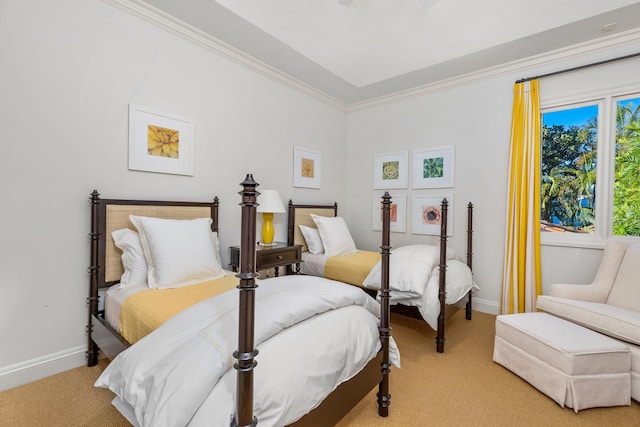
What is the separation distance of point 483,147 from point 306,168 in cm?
219

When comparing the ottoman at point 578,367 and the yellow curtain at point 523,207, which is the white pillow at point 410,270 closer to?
the ottoman at point 578,367

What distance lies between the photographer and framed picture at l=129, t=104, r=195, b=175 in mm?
2457

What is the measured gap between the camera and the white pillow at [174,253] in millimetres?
2104

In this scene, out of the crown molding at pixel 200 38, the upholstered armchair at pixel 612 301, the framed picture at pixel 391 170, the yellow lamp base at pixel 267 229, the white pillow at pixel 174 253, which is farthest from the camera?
the framed picture at pixel 391 170

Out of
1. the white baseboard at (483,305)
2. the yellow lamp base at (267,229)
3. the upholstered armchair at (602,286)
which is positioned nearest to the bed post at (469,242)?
the white baseboard at (483,305)

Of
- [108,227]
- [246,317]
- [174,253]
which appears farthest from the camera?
[108,227]

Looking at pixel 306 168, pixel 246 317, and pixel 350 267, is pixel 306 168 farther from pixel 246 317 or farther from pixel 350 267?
pixel 246 317

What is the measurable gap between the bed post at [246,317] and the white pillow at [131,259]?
163 cm

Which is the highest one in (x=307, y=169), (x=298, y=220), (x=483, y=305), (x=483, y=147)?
(x=483, y=147)

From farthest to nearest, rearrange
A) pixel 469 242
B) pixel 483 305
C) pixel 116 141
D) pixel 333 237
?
pixel 333 237, pixel 483 305, pixel 469 242, pixel 116 141

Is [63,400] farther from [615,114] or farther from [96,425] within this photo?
[615,114]

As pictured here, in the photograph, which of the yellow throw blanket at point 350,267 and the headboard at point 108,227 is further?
the yellow throw blanket at point 350,267

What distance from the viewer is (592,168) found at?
3.00 meters

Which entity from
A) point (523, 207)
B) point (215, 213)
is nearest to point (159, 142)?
point (215, 213)
